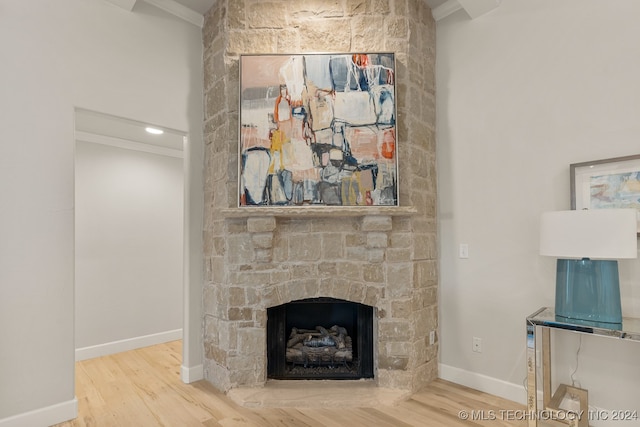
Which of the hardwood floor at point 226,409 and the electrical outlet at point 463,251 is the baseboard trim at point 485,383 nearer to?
the hardwood floor at point 226,409

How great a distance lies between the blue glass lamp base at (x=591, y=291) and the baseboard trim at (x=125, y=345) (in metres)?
3.84

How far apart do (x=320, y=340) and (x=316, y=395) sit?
43cm

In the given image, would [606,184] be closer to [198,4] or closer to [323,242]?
[323,242]

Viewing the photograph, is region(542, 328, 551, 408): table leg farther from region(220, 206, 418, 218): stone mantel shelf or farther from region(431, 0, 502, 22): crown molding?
region(431, 0, 502, 22): crown molding

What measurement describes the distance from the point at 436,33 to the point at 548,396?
278cm

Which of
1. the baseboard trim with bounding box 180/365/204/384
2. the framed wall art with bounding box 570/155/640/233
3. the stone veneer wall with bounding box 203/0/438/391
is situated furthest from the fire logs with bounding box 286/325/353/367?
the framed wall art with bounding box 570/155/640/233

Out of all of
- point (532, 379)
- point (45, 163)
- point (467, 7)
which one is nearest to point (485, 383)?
point (532, 379)

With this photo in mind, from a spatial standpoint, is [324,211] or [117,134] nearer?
[324,211]

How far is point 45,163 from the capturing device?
2277 millimetres

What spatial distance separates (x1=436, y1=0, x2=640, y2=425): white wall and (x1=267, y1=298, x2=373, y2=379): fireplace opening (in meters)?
0.68

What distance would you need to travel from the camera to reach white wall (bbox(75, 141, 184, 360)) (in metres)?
3.59

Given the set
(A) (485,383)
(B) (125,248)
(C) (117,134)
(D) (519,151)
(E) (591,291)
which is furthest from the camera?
(B) (125,248)

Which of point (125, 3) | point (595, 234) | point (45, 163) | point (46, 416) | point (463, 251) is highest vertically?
point (125, 3)

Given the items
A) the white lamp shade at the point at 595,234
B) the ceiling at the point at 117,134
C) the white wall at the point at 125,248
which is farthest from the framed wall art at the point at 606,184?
the white wall at the point at 125,248
